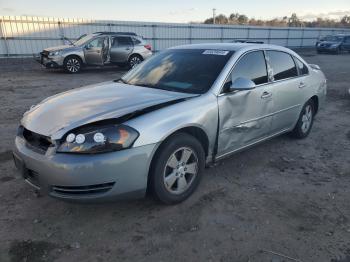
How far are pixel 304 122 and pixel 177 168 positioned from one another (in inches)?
123

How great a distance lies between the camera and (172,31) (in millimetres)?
24141

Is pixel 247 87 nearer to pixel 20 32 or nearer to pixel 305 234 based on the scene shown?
pixel 305 234

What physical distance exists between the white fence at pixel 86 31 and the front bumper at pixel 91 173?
1735 cm

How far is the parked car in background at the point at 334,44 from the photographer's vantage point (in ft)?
91.2

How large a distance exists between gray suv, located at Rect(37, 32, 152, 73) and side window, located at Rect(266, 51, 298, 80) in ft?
32.4

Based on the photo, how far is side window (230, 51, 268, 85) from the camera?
13.0ft

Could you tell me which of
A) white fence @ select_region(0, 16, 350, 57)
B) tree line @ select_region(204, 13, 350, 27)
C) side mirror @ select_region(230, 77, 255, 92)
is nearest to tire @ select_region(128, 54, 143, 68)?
white fence @ select_region(0, 16, 350, 57)

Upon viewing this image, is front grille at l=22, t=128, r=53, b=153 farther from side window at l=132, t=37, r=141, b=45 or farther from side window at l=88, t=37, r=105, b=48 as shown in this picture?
side window at l=132, t=37, r=141, b=45

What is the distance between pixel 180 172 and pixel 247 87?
4.04ft

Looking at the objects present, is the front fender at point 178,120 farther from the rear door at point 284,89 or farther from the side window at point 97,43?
the side window at point 97,43

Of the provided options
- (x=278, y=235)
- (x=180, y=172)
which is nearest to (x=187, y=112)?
(x=180, y=172)

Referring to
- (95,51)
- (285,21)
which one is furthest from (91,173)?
(285,21)

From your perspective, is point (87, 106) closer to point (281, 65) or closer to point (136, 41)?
point (281, 65)

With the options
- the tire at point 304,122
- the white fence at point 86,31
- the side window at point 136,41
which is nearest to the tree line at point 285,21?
the white fence at point 86,31
